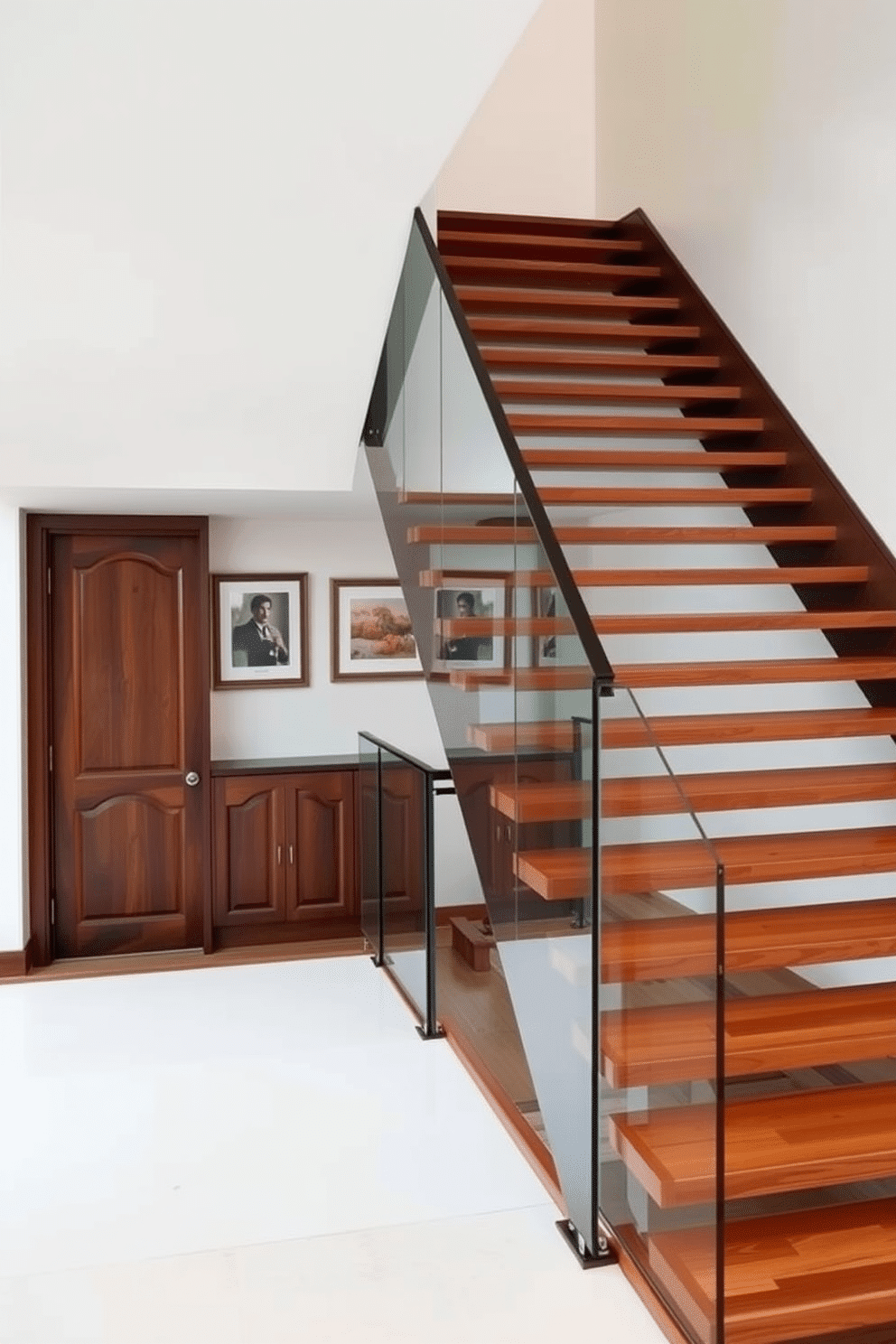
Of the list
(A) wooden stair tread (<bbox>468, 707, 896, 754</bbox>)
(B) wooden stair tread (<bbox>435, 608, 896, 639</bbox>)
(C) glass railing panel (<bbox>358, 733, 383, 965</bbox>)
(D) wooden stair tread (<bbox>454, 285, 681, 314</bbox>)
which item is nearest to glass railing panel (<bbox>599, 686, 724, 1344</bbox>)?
(A) wooden stair tread (<bbox>468, 707, 896, 754</bbox>)

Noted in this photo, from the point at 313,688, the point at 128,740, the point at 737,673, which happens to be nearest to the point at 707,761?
the point at 737,673

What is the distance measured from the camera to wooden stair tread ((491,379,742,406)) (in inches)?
182

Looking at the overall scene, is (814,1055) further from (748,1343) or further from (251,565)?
(251,565)

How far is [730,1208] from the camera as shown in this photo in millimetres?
3020

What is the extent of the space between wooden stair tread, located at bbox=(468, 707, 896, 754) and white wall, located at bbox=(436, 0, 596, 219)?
416cm

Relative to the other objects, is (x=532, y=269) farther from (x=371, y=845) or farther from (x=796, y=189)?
(x=371, y=845)

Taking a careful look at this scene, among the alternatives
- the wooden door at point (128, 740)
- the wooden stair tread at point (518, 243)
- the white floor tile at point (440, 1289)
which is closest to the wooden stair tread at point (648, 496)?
the wooden stair tread at point (518, 243)

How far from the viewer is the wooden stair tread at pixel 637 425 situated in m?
4.43

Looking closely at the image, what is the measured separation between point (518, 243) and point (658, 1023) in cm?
440

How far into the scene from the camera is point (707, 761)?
503 centimetres

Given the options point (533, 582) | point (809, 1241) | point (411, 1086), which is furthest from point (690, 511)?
point (809, 1241)

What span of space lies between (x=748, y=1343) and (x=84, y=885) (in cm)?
488

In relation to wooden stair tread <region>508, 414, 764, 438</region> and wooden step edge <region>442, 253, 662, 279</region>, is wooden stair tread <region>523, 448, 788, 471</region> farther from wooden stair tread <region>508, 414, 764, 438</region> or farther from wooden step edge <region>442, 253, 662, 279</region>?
wooden step edge <region>442, 253, 662, 279</region>

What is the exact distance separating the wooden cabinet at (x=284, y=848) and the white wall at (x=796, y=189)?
3234 mm
